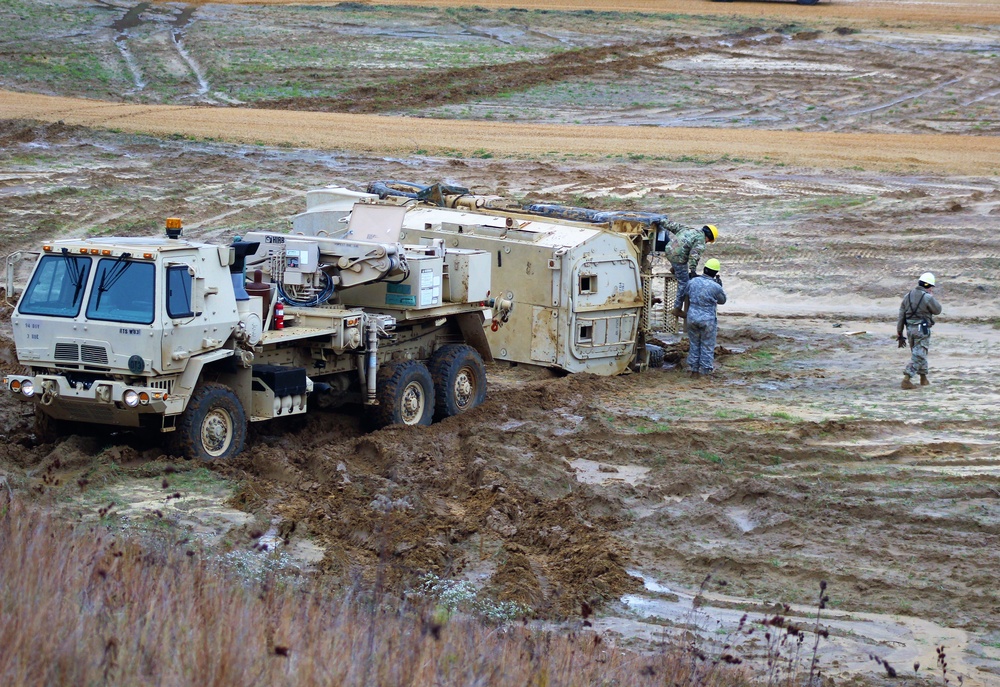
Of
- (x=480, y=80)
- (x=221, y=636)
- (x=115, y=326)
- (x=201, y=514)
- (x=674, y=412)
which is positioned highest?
(x=480, y=80)

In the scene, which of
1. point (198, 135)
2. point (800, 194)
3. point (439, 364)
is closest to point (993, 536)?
point (439, 364)

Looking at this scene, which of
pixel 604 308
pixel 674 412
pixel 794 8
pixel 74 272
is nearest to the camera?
pixel 74 272

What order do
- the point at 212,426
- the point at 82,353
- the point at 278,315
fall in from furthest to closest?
the point at 278,315
the point at 212,426
the point at 82,353

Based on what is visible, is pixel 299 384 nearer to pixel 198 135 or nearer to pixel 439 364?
pixel 439 364

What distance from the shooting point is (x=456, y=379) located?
15.0 metres

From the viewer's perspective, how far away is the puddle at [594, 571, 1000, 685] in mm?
8633

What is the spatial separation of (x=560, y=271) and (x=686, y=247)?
2.54 metres

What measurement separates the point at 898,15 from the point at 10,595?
49.8m

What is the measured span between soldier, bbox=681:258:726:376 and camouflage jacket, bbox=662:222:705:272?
1.94 feet

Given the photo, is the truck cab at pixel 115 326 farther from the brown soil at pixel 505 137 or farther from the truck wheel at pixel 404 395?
the brown soil at pixel 505 137

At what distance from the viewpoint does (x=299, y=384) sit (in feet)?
41.8

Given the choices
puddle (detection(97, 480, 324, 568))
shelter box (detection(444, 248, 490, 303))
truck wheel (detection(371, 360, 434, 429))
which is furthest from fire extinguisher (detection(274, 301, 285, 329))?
shelter box (detection(444, 248, 490, 303))

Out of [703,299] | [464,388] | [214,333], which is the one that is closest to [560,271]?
[703,299]

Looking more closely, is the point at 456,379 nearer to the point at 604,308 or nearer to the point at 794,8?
the point at 604,308
